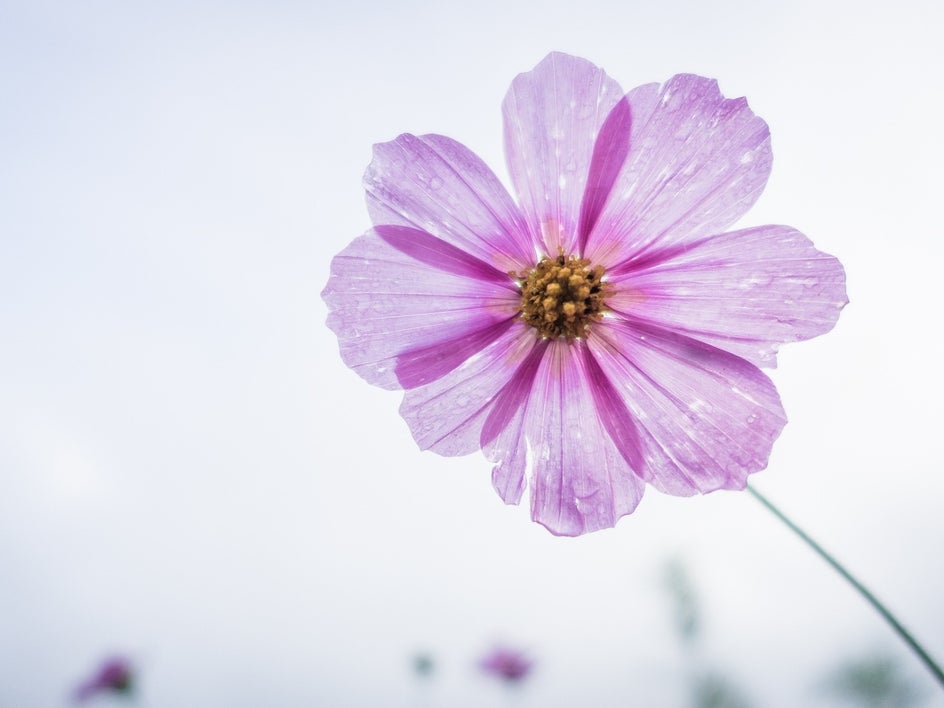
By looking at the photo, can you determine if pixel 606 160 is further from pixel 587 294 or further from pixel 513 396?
pixel 513 396

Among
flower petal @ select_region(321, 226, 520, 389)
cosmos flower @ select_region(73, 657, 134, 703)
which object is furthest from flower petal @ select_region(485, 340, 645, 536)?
cosmos flower @ select_region(73, 657, 134, 703)

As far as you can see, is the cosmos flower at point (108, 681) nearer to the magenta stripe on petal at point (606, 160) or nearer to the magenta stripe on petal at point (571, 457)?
the magenta stripe on petal at point (571, 457)

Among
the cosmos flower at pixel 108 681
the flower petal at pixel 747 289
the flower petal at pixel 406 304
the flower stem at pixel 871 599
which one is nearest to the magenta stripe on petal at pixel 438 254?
the flower petal at pixel 406 304

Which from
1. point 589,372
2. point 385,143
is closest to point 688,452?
point 589,372

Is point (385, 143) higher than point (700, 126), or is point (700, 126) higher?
point (385, 143)

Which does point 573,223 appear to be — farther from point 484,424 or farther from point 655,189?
point 484,424

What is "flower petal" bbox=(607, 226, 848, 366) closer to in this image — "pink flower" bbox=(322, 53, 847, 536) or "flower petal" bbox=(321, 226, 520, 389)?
"pink flower" bbox=(322, 53, 847, 536)

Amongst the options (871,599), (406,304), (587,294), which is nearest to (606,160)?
(587,294)
